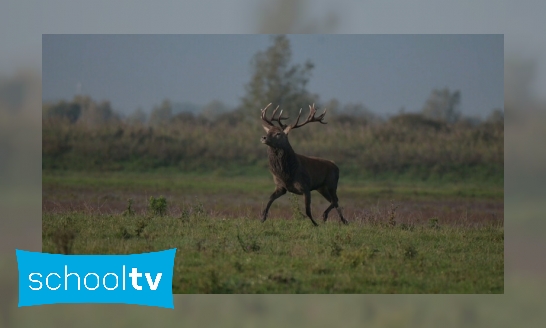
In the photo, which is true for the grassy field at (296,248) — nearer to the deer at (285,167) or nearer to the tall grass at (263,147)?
the deer at (285,167)

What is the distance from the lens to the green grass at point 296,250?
1028 centimetres

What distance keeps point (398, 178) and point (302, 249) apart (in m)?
16.0

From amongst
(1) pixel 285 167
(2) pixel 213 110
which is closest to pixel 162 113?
(2) pixel 213 110

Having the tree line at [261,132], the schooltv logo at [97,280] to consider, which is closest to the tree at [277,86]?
the tree line at [261,132]

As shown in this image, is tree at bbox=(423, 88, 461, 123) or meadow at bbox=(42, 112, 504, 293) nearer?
meadow at bbox=(42, 112, 504, 293)

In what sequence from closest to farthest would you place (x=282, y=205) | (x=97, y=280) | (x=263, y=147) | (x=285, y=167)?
(x=97, y=280), (x=285, y=167), (x=282, y=205), (x=263, y=147)

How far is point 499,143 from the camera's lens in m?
29.0

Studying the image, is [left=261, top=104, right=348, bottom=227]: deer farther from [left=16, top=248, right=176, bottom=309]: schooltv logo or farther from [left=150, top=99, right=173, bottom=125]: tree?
[left=150, top=99, right=173, bottom=125]: tree

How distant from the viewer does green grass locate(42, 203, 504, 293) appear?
1028 cm

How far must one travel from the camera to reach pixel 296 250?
11633 mm

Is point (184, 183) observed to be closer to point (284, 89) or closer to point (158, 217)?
point (284, 89)

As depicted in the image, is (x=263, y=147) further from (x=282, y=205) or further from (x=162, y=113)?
(x=282, y=205)

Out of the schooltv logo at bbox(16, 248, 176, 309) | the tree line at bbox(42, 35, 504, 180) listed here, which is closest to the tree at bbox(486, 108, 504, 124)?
the tree line at bbox(42, 35, 504, 180)

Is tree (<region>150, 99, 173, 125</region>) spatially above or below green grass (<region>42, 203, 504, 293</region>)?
above
